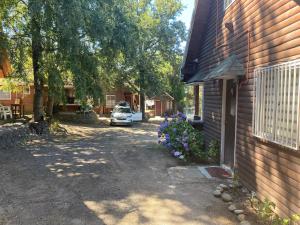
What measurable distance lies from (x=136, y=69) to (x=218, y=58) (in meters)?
19.1

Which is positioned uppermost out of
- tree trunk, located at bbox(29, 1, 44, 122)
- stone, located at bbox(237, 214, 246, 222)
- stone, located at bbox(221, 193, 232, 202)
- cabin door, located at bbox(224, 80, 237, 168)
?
tree trunk, located at bbox(29, 1, 44, 122)

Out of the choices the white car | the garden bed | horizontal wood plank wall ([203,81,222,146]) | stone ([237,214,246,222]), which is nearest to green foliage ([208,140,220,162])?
the garden bed

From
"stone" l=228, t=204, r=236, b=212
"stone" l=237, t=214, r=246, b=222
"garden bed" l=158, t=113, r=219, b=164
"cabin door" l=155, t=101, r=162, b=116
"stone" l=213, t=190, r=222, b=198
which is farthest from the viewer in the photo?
"cabin door" l=155, t=101, r=162, b=116

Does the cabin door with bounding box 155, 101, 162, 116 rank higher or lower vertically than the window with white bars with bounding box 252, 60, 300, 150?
lower

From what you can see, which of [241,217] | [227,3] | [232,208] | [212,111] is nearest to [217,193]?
[232,208]

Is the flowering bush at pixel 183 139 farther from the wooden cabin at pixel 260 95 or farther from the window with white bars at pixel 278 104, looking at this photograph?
the window with white bars at pixel 278 104

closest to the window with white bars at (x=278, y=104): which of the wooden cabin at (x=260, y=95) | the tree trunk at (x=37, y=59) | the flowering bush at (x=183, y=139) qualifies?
the wooden cabin at (x=260, y=95)

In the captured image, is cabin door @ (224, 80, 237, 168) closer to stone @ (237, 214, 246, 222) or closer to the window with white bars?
the window with white bars

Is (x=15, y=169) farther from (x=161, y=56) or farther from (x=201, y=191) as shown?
(x=161, y=56)

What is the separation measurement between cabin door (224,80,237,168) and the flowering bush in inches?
44.3

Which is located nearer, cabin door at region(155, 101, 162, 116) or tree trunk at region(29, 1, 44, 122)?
tree trunk at region(29, 1, 44, 122)

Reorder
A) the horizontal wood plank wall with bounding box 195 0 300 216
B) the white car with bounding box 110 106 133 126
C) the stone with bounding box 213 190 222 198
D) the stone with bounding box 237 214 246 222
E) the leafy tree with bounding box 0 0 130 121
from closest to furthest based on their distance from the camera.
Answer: the horizontal wood plank wall with bounding box 195 0 300 216 < the stone with bounding box 237 214 246 222 < the stone with bounding box 213 190 222 198 < the leafy tree with bounding box 0 0 130 121 < the white car with bounding box 110 106 133 126

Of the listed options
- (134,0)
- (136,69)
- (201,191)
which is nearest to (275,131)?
(201,191)

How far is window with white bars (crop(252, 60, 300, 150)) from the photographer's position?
13.9ft
